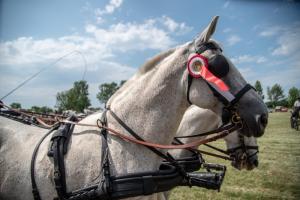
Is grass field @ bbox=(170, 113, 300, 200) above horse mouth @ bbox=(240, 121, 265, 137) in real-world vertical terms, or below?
below

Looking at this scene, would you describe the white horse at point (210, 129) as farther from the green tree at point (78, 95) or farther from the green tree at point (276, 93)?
the green tree at point (276, 93)

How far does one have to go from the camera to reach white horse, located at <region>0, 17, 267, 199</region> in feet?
8.21

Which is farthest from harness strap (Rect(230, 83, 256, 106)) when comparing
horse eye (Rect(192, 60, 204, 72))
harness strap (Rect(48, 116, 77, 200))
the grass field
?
the grass field

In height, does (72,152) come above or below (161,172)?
above

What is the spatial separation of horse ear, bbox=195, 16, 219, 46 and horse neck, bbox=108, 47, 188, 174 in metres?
0.30

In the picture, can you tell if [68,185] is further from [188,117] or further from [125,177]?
[188,117]

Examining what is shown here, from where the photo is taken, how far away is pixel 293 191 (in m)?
6.96

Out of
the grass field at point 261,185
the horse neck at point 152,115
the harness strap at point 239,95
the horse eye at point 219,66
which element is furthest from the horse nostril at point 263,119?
the grass field at point 261,185

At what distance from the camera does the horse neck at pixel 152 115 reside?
2.54 meters

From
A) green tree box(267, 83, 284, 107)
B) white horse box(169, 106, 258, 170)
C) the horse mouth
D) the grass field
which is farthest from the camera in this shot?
green tree box(267, 83, 284, 107)

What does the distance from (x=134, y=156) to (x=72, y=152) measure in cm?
60

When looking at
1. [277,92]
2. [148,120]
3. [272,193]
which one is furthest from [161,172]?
[277,92]

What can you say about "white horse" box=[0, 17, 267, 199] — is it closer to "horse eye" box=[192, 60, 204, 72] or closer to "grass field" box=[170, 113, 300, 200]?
"horse eye" box=[192, 60, 204, 72]

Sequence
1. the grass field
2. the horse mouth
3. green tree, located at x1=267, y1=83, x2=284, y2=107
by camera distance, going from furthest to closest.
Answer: green tree, located at x1=267, y1=83, x2=284, y2=107
the grass field
the horse mouth
